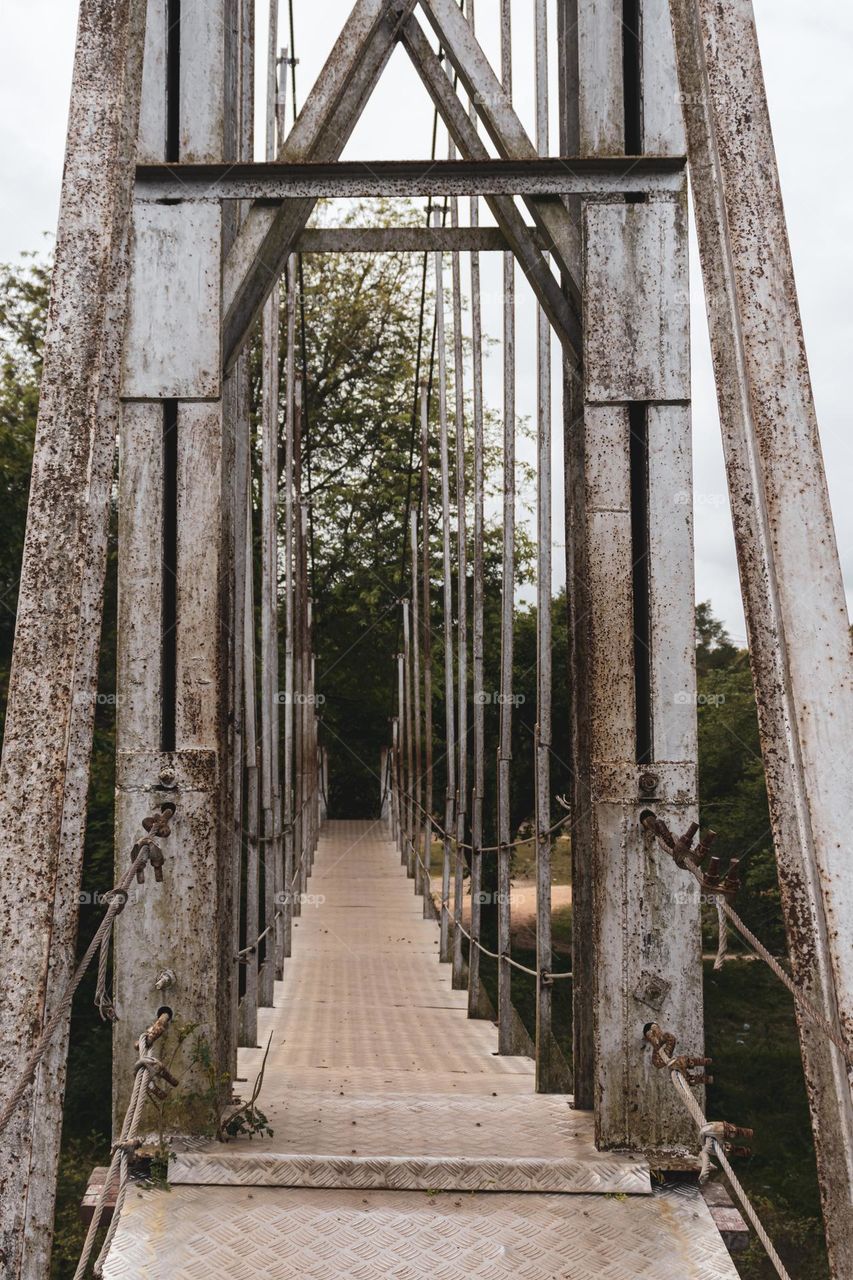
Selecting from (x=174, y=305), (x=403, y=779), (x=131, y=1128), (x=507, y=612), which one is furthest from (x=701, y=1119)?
Answer: (x=403, y=779)

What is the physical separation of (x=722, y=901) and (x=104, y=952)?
3.34 feet

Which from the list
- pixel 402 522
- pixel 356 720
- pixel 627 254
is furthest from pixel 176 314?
pixel 356 720

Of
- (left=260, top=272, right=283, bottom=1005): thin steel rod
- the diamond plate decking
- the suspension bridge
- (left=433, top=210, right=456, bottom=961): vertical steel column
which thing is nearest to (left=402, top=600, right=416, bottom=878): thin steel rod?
(left=433, top=210, right=456, bottom=961): vertical steel column

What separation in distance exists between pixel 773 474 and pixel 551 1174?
1.45 metres

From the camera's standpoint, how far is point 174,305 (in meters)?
2.67

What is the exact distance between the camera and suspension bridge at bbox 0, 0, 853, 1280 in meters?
1.57

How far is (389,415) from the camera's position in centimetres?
1786

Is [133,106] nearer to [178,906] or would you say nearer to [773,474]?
[773,474]

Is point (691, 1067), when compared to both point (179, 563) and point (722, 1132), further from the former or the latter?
point (179, 563)

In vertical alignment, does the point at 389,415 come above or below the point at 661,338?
above

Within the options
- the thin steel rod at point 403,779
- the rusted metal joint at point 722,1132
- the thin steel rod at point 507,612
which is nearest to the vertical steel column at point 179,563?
the rusted metal joint at point 722,1132

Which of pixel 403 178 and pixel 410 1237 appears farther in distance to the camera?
pixel 403 178

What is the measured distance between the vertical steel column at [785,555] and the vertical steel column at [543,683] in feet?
6.89

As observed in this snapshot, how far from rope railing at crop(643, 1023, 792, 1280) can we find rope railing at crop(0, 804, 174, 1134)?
933 mm
